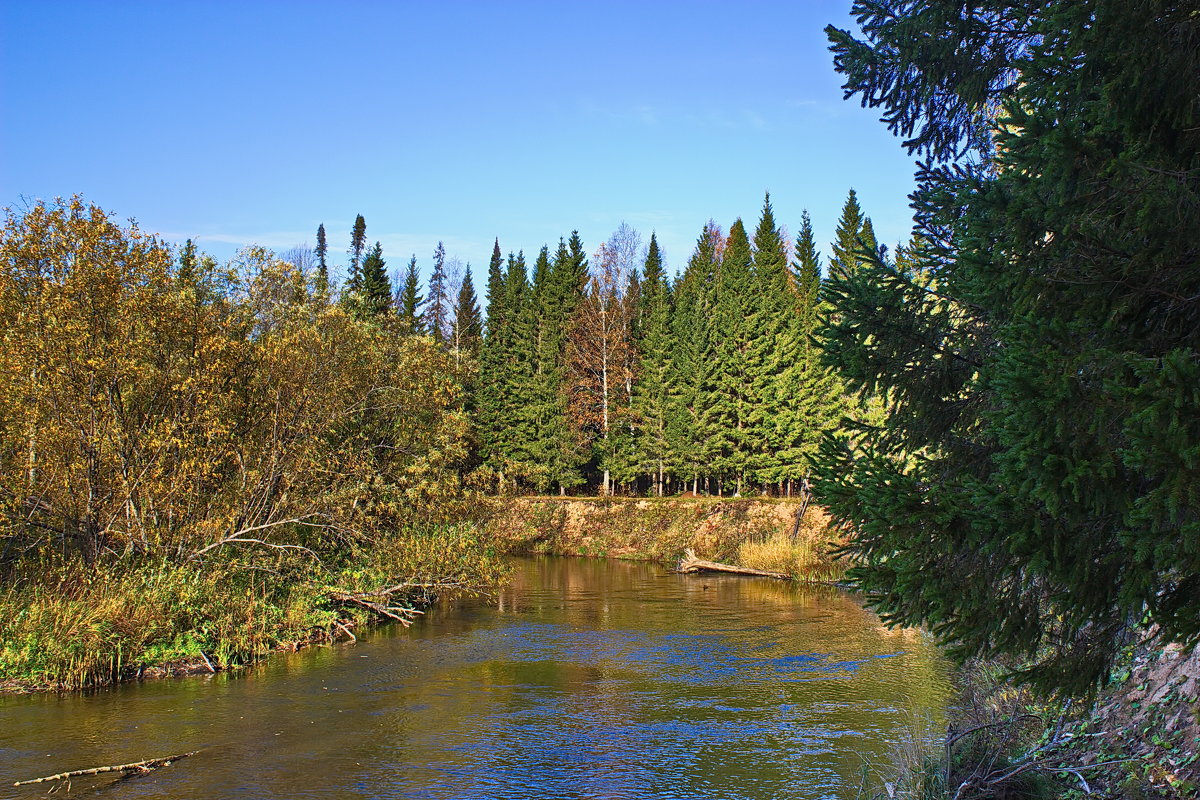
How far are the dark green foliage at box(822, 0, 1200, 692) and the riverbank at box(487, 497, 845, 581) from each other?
22293mm

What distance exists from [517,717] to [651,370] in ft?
102

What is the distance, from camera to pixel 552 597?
22.4 metres

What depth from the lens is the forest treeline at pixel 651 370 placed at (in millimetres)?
38750

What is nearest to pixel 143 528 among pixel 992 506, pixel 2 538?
pixel 2 538

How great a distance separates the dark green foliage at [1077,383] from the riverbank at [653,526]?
22.3 metres

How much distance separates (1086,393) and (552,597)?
19.0 m

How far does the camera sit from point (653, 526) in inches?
1411

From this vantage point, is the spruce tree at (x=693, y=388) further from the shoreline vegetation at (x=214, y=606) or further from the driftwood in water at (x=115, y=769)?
the driftwood in water at (x=115, y=769)

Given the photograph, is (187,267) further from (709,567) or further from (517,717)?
(709,567)

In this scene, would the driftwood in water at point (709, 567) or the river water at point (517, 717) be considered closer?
the river water at point (517, 717)

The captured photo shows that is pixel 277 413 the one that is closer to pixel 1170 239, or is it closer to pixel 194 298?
Result: pixel 194 298

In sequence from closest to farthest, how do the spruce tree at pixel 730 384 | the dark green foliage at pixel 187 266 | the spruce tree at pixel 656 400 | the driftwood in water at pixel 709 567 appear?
the dark green foliage at pixel 187 266 → the driftwood in water at pixel 709 567 → the spruce tree at pixel 730 384 → the spruce tree at pixel 656 400

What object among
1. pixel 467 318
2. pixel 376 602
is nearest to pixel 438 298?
pixel 467 318

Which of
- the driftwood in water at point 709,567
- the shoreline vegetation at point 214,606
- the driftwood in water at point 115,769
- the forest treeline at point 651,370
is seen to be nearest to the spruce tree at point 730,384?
the forest treeline at point 651,370
